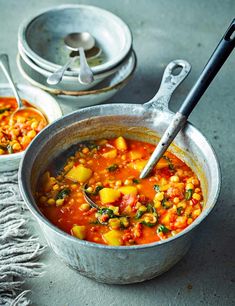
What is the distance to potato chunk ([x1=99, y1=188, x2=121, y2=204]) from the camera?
205 centimetres

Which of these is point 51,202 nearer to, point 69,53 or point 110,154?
point 110,154

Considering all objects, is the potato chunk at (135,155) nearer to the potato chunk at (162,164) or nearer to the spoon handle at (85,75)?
the potato chunk at (162,164)

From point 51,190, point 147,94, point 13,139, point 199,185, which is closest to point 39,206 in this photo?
point 51,190

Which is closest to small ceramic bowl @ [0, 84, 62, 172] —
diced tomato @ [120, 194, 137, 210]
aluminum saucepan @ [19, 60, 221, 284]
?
aluminum saucepan @ [19, 60, 221, 284]

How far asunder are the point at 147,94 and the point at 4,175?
967mm

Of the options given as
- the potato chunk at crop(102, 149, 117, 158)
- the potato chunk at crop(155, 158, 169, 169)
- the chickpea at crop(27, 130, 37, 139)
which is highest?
the potato chunk at crop(155, 158, 169, 169)

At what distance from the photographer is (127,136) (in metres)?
2.33

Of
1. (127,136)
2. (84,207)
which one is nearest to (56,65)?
(127,136)

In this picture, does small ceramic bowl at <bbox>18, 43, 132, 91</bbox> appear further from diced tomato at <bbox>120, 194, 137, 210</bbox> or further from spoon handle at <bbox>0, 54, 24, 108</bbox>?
diced tomato at <bbox>120, 194, 137, 210</bbox>

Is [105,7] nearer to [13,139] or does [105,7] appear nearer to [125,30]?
Answer: [125,30]

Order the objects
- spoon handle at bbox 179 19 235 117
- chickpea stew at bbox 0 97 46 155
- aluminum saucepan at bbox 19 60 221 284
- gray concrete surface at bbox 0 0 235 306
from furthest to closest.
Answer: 1. chickpea stew at bbox 0 97 46 155
2. gray concrete surface at bbox 0 0 235 306
3. spoon handle at bbox 179 19 235 117
4. aluminum saucepan at bbox 19 60 221 284

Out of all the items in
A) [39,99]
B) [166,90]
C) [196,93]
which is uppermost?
[196,93]

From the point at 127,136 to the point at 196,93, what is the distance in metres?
0.45

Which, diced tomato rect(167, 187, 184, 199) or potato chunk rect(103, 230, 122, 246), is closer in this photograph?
potato chunk rect(103, 230, 122, 246)
